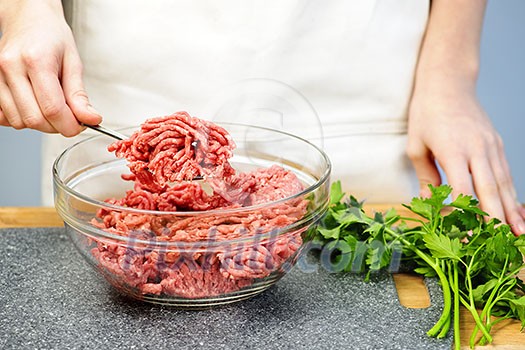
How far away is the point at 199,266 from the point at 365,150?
0.75 meters

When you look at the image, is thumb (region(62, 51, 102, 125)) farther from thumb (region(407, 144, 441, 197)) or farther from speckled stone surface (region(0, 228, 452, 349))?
thumb (region(407, 144, 441, 197))

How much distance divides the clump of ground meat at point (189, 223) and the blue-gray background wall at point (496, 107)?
204cm

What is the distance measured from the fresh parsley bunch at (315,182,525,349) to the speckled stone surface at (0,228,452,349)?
0.04 m

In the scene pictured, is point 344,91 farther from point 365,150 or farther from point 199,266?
point 199,266

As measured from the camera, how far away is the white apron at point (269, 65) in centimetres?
157

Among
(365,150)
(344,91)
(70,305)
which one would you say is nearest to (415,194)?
(365,150)

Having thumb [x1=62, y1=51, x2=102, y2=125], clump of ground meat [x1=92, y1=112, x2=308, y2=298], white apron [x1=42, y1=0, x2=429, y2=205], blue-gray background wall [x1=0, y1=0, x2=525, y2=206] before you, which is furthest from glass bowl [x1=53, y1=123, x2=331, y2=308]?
blue-gray background wall [x1=0, y1=0, x2=525, y2=206]

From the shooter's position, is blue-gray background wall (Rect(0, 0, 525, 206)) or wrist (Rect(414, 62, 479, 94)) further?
blue-gray background wall (Rect(0, 0, 525, 206))

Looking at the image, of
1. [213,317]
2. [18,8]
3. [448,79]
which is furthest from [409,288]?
[18,8]

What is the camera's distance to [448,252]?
45.7 inches

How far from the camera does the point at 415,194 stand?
5.76ft

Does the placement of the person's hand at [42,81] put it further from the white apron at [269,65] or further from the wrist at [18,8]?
the white apron at [269,65]

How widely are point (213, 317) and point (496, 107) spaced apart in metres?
2.22

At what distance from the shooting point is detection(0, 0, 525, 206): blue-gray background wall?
9.47 feet
